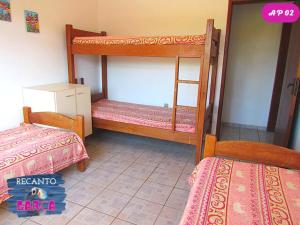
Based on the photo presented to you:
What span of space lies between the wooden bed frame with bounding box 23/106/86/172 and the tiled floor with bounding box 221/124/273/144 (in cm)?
234

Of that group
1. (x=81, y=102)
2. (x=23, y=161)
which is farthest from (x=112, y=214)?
(x=81, y=102)

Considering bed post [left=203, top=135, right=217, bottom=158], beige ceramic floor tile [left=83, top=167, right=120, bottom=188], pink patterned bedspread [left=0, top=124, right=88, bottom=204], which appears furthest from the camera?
beige ceramic floor tile [left=83, top=167, right=120, bottom=188]

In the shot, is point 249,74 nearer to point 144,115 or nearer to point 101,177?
point 144,115

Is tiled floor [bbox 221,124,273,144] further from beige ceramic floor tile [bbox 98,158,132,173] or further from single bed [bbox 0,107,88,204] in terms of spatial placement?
single bed [bbox 0,107,88,204]

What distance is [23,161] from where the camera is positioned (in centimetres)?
172

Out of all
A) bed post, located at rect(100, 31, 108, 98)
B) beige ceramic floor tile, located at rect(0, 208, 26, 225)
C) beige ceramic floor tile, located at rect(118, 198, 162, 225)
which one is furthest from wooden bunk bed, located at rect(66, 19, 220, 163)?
beige ceramic floor tile, located at rect(0, 208, 26, 225)

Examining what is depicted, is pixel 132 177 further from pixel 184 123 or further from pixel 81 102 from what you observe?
pixel 81 102

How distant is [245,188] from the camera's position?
1.22m

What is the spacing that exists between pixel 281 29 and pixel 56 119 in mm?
3706

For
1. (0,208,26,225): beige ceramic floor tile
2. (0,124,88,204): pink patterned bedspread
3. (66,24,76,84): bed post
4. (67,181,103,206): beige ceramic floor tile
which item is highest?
(66,24,76,84): bed post

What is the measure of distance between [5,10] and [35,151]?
1.56 meters

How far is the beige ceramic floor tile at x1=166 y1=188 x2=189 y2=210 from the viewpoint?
194 cm

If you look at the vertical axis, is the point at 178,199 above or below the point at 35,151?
below

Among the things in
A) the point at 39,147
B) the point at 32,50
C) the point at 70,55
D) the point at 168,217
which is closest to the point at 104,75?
the point at 70,55
